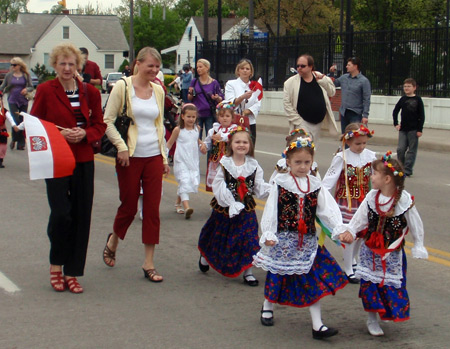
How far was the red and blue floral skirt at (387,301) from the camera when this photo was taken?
4.98m

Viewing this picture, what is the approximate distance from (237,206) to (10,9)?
13030cm

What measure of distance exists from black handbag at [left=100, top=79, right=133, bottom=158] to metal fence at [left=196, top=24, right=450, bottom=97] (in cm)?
1561

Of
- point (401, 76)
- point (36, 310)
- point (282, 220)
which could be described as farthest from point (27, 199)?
point (401, 76)

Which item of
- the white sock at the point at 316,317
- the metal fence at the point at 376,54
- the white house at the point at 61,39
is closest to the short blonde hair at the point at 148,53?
the white sock at the point at 316,317

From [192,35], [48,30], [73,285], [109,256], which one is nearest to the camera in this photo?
[73,285]

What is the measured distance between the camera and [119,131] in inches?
248

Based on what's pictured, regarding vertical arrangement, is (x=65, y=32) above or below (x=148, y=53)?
above

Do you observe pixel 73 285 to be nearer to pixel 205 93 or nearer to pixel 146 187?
pixel 146 187

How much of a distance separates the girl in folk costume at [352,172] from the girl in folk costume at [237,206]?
70 centimetres

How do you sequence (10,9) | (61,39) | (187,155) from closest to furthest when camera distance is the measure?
1. (187,155)
2. (61,39)
3. (10,9)

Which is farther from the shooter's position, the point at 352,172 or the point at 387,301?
the point at 352,172

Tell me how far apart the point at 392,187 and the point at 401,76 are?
58.5ft

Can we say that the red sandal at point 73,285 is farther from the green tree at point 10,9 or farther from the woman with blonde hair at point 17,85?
the green tree at point 10,9

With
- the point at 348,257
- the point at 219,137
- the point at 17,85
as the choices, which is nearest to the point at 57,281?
the point at 348,257
